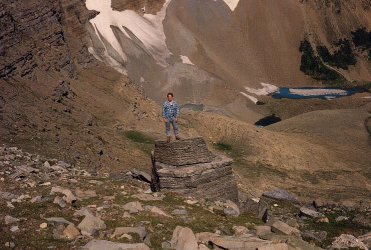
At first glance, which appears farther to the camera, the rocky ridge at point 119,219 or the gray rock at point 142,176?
Result: the gray rock at point 142,176

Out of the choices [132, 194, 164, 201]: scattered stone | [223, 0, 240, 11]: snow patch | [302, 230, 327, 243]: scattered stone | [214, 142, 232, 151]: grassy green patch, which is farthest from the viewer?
[223, 0, 240, 11]: snow patch

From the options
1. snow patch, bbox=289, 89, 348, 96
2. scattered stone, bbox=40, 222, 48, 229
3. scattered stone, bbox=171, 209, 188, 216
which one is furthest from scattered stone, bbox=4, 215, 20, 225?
snow patch, bbox=289, 89, 348, 96

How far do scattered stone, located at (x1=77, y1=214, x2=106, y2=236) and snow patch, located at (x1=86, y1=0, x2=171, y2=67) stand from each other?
167 feet

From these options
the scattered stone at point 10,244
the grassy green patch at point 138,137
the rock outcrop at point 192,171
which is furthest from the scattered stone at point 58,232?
the grassy green patch at point 138,137

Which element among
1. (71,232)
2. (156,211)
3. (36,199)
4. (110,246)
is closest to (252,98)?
(156,211)

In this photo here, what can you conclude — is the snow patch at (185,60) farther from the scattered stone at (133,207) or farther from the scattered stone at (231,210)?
the scattered stone at (133,207)

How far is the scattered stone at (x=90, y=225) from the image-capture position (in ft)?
43.3

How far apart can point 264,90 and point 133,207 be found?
193 ft

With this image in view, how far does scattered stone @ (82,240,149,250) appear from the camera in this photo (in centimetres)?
1217

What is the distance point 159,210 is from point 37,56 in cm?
2952

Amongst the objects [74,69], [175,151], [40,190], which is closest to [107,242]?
[40,190]

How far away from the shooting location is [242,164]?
136 ft

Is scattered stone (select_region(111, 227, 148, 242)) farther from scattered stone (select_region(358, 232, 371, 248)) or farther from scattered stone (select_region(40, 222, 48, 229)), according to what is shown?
scattered stone (select_region(358, 232, 371, 248))

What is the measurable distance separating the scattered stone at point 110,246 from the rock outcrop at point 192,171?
6635 millimetres
